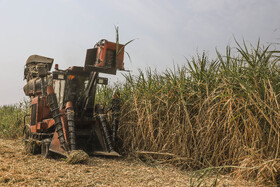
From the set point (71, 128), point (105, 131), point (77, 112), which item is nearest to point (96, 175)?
point (71, 128)

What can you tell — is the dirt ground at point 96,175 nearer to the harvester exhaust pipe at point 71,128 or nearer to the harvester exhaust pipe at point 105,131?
the harvester exhaust pipe at point 71,128

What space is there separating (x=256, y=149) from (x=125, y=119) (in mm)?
2825

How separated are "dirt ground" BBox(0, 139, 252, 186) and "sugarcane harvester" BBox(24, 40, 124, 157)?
598 mm

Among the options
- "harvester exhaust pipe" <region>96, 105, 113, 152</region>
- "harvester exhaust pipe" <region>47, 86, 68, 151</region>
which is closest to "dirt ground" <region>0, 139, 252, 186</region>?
"harvester exhaust pipe" <region>47, 86, 68, 151</region>

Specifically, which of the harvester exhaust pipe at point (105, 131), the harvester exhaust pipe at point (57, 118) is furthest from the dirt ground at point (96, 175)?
the harvester exhaust pipe at point (105, 131)

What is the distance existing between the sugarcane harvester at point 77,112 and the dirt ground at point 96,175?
1.96ft

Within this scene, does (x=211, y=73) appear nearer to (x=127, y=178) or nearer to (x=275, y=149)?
(x=275, y=149)

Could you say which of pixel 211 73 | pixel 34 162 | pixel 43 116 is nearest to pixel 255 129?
pixel 211 73

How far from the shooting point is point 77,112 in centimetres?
590

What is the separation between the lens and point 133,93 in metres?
6.06

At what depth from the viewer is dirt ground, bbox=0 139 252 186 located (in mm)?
3607

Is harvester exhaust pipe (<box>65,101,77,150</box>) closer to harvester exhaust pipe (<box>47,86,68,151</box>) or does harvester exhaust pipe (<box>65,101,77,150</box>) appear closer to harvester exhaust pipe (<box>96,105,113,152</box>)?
harvester exhaust pipe (<box>47,86,68,151</box>)

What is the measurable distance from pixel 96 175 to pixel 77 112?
7.16 feet

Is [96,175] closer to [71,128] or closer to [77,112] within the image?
[71,128]
